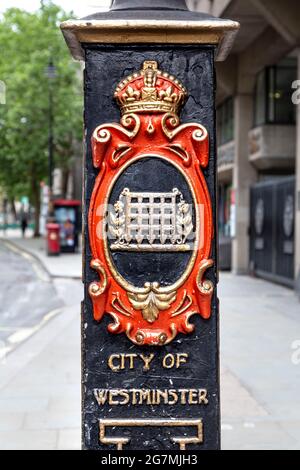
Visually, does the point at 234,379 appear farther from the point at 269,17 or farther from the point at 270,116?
the point at 270,116

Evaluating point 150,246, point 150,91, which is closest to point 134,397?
point 150,246

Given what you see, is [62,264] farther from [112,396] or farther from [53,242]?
[112,396]

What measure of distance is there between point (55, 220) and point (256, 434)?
2543cm

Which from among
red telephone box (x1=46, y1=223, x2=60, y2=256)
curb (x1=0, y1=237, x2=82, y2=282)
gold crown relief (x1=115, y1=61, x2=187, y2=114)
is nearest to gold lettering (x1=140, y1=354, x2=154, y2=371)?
gold crown relief (x1=115, y1=61, x2=187, y2=114)

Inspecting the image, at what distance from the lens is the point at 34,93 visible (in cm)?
3859

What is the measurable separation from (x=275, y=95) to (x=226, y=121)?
5614 millimetres

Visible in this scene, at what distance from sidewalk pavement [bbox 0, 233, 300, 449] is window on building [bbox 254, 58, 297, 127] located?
9.24 metres

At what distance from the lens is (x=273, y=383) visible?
24.3ft

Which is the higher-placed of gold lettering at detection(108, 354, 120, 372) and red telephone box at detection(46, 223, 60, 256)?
gold lettering at detection(108, 354, 120, 372)

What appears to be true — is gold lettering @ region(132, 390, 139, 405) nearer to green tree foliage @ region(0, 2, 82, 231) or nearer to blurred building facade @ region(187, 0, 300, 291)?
blurred building facade @ region(187, 0, 300, 291)

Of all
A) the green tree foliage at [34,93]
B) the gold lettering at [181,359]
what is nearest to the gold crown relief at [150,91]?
the gold lettering at [181,359]

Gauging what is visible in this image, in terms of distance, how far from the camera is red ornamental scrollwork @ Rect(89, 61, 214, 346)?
3182mm

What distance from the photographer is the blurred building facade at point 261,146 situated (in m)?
17.8

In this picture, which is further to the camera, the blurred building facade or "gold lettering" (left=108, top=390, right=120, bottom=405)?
the blurred building facade
